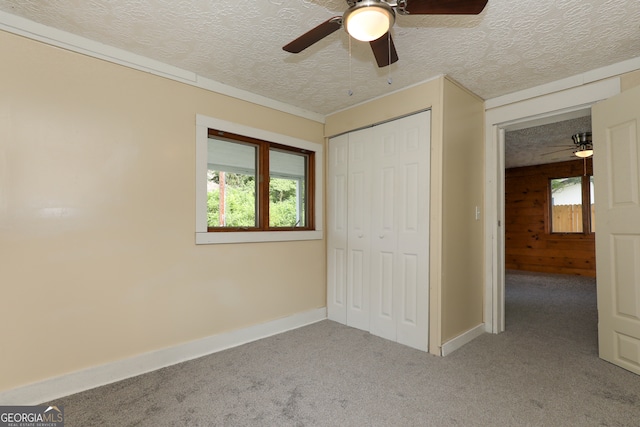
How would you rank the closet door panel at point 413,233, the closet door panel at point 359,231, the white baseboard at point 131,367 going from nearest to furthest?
the white baseboard at point 131,367, the closet door panel at point 413,233, the closet door panel at point 359,231

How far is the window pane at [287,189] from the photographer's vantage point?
333cm

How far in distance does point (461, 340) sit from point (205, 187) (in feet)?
8.53

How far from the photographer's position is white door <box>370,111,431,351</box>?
279cm

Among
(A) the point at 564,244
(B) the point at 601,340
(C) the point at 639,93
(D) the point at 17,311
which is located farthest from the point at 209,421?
(A) the point at 564,244

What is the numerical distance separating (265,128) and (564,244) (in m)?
6.88

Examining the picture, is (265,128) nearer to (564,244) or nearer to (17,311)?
(17,311)

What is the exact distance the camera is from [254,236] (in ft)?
10.00

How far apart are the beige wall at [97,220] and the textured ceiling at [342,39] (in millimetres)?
301

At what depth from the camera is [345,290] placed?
3484mm

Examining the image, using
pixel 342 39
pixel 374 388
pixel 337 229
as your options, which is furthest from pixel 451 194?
pixel 374 388

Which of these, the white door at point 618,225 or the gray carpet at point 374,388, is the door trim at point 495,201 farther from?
the white door at point 618,225

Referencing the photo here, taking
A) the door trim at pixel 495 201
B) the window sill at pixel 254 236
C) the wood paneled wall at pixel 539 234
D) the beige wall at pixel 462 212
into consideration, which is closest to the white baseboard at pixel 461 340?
the beige wall at pixel 462 212

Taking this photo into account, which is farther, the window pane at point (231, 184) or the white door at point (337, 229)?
the white door at point (337, 229)

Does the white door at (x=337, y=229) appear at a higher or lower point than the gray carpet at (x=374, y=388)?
higher
